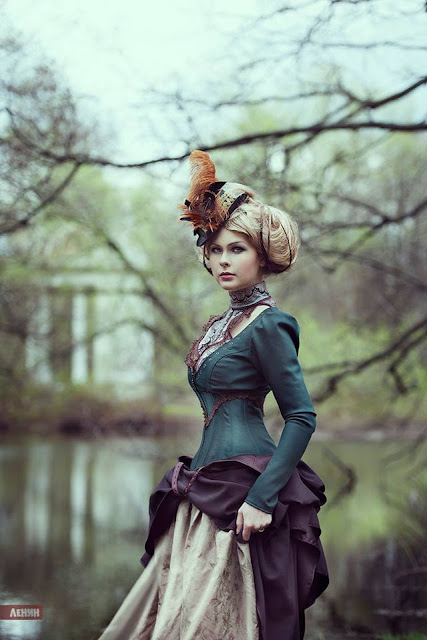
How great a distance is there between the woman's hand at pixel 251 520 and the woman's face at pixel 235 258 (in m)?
0.65

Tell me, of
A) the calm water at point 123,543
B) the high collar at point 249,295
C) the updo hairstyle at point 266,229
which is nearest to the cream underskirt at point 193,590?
the high collar at point 249,295

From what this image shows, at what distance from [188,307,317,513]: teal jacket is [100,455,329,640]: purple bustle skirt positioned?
0.22 ft

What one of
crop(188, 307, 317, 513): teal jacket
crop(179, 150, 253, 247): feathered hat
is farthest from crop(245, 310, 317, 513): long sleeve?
crop(179, 150, 253, 247): feathered hat

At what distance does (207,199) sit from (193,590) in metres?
1.13

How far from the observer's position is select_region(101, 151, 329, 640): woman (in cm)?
210

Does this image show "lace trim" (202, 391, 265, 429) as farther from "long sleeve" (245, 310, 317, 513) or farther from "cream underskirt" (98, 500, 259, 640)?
"cream underskirt" (98, 500, 259, 640)

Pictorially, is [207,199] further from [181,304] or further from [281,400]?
[181,304]

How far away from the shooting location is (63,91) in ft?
13.4

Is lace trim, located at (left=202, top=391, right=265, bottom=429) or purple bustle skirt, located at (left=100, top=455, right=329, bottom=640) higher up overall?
lace trim, located at (left=202, top=391, right=265, bottom=429)

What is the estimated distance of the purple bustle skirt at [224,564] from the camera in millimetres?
2092

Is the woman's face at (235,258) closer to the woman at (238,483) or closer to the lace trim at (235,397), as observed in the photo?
the woman at (238,483)

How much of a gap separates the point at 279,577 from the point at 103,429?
1220 centimetres

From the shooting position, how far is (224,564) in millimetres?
2102

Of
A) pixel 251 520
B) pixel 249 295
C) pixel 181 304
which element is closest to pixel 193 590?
pixel 251 520
